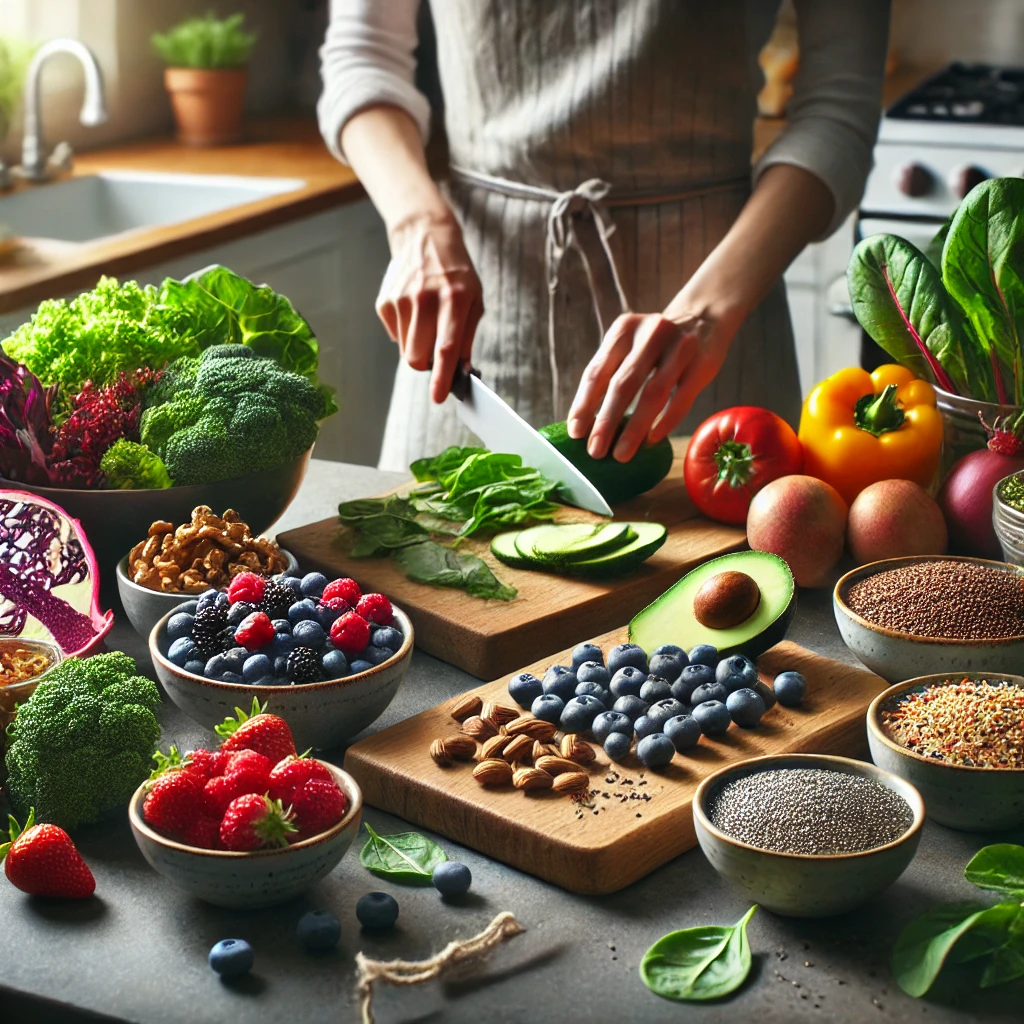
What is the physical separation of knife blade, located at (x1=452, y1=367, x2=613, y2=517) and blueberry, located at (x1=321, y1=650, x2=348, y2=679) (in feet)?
1.66

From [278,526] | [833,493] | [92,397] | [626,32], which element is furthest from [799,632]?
[626,32]

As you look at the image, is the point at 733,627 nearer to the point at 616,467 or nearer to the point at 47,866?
the point at 616,467

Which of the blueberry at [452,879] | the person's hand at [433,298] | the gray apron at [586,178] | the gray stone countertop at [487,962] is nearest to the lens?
the gray stone countertop at [487,962]

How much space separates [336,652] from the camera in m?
1.08

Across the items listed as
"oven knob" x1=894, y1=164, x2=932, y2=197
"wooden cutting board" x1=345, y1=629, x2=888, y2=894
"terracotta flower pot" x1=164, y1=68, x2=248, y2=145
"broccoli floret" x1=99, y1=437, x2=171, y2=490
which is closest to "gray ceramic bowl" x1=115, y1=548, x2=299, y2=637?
"broccoli floret" x1=99, y1=437, x2=171, y2=490

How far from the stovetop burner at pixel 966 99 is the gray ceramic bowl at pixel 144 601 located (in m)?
2.48

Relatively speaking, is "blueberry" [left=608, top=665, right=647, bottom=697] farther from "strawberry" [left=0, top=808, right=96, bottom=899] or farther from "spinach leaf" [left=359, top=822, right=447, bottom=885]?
"strawberry" [left=0, top=808, right=96, bottom=899]

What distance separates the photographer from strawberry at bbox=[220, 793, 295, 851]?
859mm

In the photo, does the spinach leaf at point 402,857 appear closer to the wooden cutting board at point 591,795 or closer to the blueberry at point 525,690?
the wooden cutting board at point 591,795

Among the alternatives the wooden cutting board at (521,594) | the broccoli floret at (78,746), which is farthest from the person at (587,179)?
the broccoli floret at (78,746)

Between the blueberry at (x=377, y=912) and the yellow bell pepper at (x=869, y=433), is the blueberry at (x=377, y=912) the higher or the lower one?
the lower one

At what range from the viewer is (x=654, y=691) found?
3.65 ft

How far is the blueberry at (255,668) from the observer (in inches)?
41.6

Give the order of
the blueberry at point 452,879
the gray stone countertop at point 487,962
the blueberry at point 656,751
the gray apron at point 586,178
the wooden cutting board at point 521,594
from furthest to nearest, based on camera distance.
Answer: the gray apron at point 586,178 < the wooden cutting board at point 521,594 < the blueberry at point 656,751 < the blueberry at point 452,879 < the gray stone countertop at point 487,962
